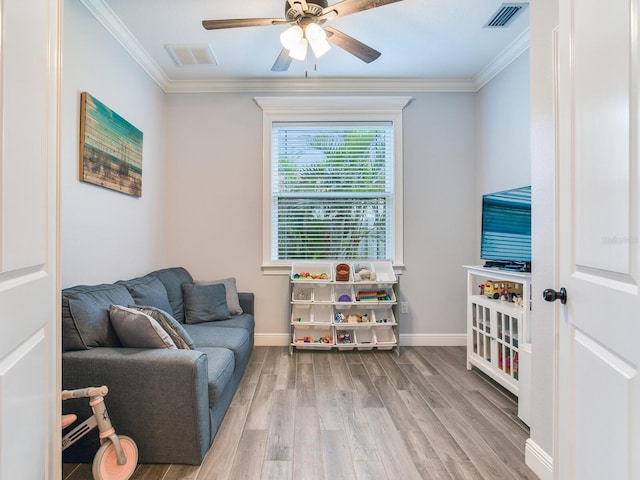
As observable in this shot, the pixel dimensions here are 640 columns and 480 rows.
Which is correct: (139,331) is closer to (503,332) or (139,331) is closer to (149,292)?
(149,292)

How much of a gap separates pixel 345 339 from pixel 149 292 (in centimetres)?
187

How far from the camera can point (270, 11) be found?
2504 millimetres

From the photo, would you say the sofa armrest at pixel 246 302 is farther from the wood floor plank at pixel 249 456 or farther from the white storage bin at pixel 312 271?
the wood floor plank at pixel 249 456

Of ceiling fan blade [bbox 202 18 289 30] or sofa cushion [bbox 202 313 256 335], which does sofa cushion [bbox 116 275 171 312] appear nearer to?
sofa cushion [bbox 202 313 256 335]

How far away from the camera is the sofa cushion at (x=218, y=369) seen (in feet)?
6.08

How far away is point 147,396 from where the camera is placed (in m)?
1.67

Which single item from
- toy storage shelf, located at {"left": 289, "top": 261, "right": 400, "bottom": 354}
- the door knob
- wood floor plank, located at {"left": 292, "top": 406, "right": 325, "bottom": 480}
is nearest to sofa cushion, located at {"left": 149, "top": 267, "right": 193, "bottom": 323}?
toy storage shelf, located at {"left": 289, "top": 261, "right": 400, "bottom": 354}

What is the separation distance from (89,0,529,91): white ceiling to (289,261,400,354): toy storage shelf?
1.95m

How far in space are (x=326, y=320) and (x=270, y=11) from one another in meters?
2.75

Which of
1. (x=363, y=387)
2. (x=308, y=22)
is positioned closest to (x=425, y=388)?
(x=363, y=387)

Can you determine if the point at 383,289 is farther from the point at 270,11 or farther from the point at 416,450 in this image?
the point at 270,11
